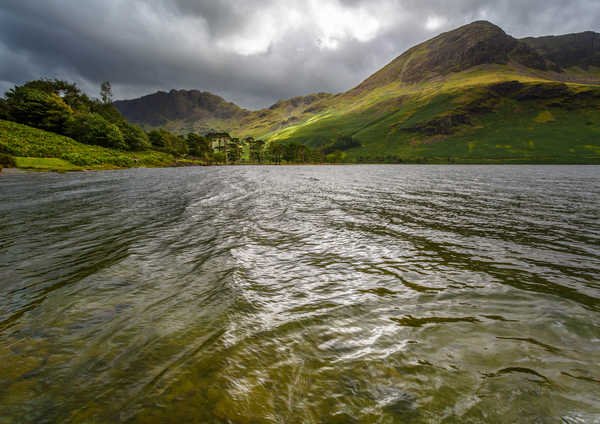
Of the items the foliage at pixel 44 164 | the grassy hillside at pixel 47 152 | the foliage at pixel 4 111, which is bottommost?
the foliage at pixel 44 164

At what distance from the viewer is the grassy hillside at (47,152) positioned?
52.2 metres

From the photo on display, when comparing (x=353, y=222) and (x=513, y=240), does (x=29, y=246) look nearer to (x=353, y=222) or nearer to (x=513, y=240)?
(x=353, y=222)

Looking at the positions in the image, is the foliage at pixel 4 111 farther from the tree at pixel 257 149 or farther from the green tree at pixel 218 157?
the tree at pixel 257 149

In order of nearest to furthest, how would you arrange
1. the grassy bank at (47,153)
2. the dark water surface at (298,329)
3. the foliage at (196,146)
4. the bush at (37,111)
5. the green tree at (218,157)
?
1. the dark water surface at (298,329)
2. the grassy bank at (47,153)
3. the bush at (37,111)
4. the foliage at (196,146)
5. the green tree at (218,157)

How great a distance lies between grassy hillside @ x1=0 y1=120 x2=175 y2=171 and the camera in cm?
5222

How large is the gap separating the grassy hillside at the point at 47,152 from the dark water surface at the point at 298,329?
59.0 metres

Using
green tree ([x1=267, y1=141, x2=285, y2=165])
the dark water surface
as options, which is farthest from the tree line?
the dark water surface

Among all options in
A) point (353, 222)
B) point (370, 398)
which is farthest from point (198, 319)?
point (353, 222)

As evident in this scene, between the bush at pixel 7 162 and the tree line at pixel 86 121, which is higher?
the tree line at pixel 86 121

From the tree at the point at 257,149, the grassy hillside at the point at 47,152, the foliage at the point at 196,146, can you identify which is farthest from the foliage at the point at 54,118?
the tree at the point at 257,149

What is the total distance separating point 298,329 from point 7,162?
70.5 meters

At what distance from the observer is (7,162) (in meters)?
46.7

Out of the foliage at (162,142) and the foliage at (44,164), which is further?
the foliage at (162,142)

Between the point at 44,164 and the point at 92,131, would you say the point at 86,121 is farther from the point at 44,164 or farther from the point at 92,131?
the point at 44,164
